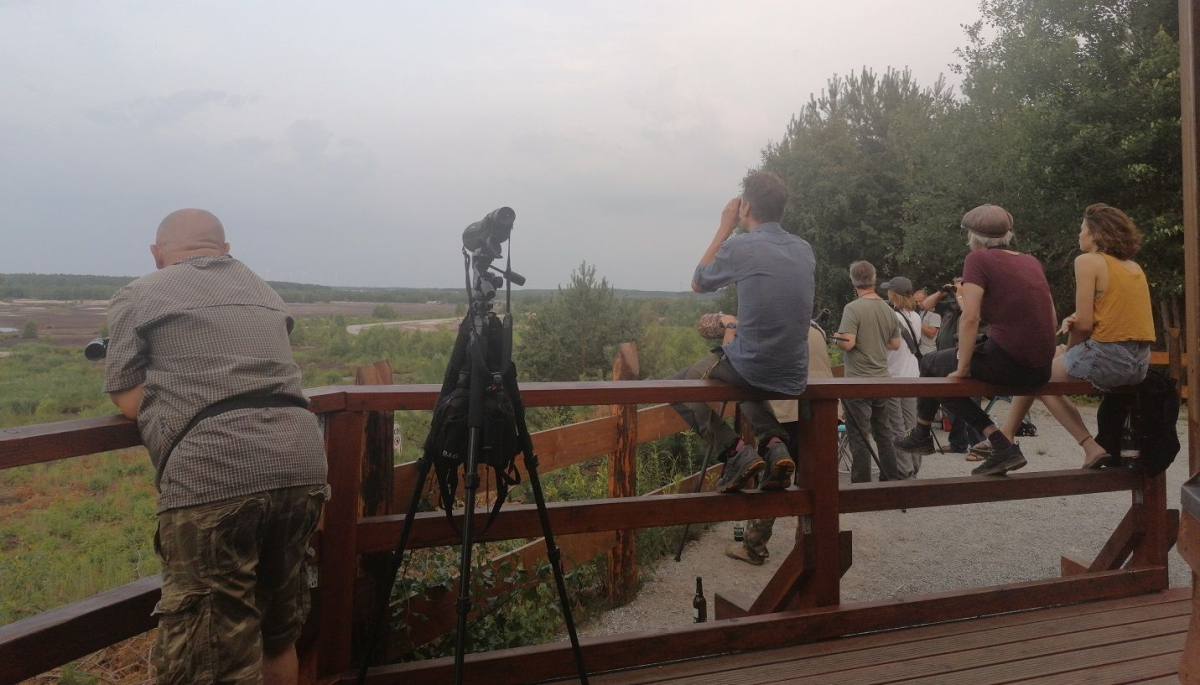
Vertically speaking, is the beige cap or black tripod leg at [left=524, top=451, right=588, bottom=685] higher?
the beige cap

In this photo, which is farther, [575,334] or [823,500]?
[575,334]

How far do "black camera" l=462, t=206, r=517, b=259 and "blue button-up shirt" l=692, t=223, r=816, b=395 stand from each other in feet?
3.38

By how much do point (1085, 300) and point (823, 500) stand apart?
1.58 m

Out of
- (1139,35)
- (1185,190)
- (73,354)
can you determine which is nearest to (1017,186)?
(1139,35)

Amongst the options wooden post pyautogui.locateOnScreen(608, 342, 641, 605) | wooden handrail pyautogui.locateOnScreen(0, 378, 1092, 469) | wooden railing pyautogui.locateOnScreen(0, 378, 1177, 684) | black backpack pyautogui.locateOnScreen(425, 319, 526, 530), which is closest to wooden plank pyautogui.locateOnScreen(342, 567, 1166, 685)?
wooden railing pyautogui.locateOnScreen(0, 378, 1177, 684)

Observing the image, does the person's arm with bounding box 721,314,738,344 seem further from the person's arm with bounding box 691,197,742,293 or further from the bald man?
the bald man

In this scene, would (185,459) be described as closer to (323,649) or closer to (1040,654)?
(323,649)

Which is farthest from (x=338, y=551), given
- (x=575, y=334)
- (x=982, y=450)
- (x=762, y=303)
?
(x=575, y=334)

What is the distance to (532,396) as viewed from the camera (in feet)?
8.11

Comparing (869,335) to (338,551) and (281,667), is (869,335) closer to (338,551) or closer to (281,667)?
(338,551)

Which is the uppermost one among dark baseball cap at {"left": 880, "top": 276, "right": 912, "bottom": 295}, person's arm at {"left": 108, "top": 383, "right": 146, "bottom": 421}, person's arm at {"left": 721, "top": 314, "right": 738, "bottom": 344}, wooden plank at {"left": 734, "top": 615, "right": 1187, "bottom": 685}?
dark baseball cap at {"left": 880, "top": 276, "right": 912, "bottom": 295}

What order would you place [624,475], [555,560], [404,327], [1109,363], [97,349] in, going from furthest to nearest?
[404,327], [624,475], [1109,363], [555,560], [97,349]

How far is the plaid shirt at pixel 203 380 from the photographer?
1854 millimetres

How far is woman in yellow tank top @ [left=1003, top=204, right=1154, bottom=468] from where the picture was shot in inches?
131
